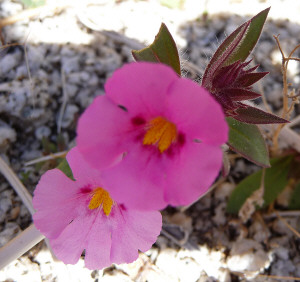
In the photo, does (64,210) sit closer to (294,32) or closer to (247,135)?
(247,135)

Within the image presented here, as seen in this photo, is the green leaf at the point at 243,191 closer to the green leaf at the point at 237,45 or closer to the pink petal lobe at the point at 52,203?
the green leaf at the point at 237,45

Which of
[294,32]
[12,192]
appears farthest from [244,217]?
[294,32]

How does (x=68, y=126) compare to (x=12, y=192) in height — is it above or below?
above

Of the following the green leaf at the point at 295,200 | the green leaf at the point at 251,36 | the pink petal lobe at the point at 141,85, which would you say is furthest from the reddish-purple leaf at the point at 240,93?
the green leaf at the point at 295,200

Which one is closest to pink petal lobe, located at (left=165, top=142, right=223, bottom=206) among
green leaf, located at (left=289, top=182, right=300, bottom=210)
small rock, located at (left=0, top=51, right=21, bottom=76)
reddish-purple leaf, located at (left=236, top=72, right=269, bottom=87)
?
reddish-purple leaf, located at (left=236, top=72, right=269, bottom=87)

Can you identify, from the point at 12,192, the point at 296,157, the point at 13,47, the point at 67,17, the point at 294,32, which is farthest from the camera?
the point at 294,32

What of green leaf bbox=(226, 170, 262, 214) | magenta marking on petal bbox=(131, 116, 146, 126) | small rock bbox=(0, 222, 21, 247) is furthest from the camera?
green leaf bbox=(226, 170, 262, 214)

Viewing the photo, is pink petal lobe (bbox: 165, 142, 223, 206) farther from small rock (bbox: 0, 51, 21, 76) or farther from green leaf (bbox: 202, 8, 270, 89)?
small rock (bbox: 0, 51, 21, 76)
